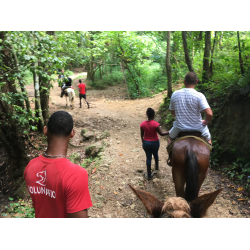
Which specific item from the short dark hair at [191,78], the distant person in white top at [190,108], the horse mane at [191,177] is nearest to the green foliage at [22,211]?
the horse mane at [191,177]

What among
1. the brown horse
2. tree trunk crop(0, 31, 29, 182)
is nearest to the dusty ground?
the brown horse

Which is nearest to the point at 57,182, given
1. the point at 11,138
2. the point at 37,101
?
the point at 11,138

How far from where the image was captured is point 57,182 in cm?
164

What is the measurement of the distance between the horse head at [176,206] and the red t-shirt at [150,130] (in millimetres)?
2892

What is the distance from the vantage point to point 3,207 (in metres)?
5.16

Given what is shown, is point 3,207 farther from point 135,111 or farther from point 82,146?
point 135,111

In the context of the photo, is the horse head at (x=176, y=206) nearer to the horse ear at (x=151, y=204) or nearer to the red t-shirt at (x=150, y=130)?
the horse ear at (x=151, y=204)

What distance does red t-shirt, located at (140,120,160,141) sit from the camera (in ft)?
16.0

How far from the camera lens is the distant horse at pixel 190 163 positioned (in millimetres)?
2912

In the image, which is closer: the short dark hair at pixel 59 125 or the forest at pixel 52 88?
the short dark hair at pixel 59 125

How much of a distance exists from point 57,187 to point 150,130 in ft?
11.6

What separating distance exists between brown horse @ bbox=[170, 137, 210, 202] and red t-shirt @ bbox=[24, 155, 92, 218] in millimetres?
1825

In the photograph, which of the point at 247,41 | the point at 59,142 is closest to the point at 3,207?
the point at 59,142

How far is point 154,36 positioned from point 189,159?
57.1 feet
